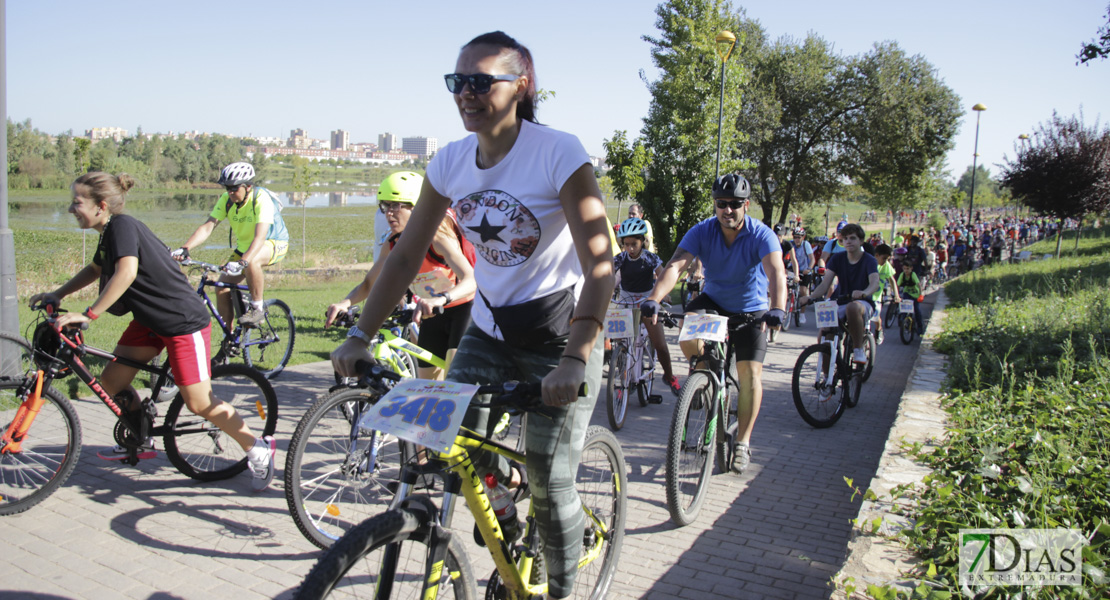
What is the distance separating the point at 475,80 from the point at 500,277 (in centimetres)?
66

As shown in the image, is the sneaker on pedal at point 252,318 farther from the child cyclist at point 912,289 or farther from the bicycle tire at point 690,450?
the child cyclist at point 912,289

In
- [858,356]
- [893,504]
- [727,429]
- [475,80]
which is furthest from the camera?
[858,356]

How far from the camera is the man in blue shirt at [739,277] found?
206 inches

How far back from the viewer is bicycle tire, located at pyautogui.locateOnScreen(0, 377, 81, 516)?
447 centimetres

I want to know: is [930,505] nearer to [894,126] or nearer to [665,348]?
[665,348]

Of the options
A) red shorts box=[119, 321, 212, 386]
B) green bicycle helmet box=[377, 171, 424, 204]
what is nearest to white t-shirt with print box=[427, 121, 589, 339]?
green bicycle helmet box=[377, 171, 424, 204]

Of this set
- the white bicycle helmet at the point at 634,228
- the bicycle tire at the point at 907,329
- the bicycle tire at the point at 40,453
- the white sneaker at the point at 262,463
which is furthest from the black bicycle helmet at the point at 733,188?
the bicycle tire at the point at 907,329

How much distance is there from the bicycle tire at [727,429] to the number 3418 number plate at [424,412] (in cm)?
341

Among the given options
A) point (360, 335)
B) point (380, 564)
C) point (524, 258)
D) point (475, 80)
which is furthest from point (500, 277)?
point (380, 564)

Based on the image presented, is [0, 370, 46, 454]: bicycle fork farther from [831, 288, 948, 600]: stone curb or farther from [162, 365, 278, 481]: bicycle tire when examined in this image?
[831, 288, 948, 600]: stone curb

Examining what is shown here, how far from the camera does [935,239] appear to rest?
106 feet

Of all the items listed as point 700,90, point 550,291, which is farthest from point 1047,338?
point 700,90

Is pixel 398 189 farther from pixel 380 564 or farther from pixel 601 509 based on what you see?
pixel 380 564

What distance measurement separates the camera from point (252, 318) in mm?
8016
